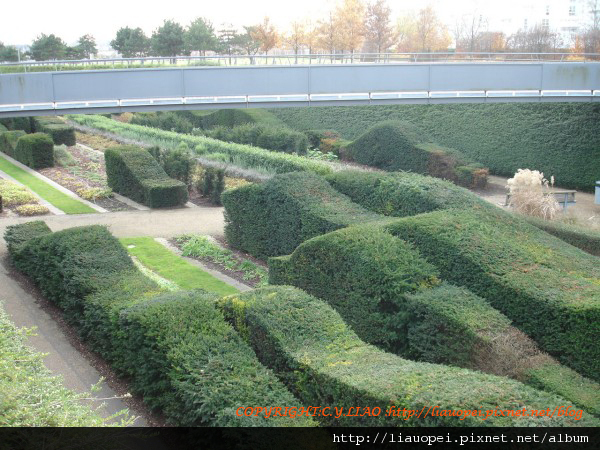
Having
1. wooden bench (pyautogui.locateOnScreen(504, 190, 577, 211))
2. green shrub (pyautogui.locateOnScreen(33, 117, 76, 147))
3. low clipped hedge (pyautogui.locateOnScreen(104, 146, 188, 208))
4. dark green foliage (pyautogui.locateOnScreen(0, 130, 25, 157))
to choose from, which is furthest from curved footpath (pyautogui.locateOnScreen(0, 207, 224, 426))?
green shrub (pyautogui.locateOnScreen(33, 117, 76, 147))

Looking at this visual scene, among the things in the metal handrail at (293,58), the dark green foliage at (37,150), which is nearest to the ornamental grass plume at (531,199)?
the metal handrail at (293,58)

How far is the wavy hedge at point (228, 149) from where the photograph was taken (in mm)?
21438

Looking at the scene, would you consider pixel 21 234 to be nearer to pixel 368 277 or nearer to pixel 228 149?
pixel 368 277

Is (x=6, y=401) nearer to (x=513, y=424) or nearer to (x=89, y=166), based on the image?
(x=513, y=424)

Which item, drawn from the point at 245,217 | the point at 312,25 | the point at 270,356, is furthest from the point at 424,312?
the point at 312,25

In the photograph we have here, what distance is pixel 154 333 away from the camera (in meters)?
8.72

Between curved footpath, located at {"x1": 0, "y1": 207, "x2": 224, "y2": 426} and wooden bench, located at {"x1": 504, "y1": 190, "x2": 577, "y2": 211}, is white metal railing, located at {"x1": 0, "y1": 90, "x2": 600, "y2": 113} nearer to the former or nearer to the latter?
curved footpath, located at {"x1": 0, "y1": 207, "x2": 224, "y2": 426}

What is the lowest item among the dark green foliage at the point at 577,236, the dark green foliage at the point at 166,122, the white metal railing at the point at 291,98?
the dark green foliage at the point at 577,236

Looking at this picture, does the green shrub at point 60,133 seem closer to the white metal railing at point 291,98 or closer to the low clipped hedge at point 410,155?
the white metal railing at point 291,98

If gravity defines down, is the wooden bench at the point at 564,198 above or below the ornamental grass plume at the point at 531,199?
below

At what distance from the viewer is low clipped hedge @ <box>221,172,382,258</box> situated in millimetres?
14055

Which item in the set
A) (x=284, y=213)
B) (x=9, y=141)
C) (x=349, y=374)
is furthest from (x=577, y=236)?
(x=9, y=141)

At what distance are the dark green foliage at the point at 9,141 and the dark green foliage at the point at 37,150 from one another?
1694 millimetres

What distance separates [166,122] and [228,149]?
10.5 m
